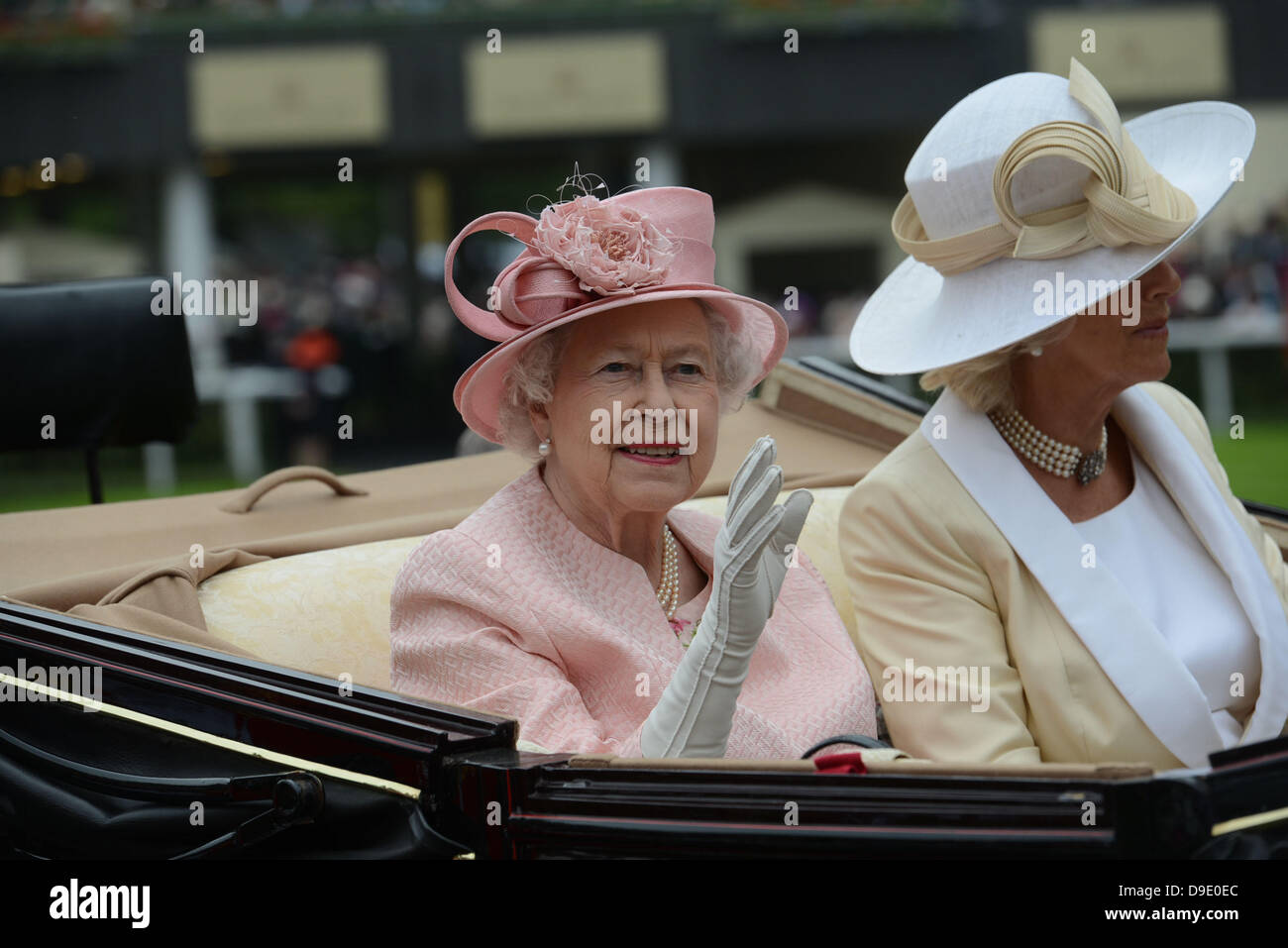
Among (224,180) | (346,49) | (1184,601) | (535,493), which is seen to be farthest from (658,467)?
(224,180)

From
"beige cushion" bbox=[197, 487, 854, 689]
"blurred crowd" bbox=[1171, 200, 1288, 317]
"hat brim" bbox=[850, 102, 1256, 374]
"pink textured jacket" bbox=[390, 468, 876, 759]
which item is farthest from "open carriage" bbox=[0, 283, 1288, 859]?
"blurred crowd" bbox=[1171, 200, 1288, 317]

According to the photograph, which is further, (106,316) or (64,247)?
(64,247)

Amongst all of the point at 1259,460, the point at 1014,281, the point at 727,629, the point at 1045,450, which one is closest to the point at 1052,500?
the point at 1045,450

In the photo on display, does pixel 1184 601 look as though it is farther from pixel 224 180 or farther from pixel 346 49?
pixel 224 180

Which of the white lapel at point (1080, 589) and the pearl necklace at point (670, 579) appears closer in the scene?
the white lapel at point (1080, 589)

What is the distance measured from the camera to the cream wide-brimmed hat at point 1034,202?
7.57ft

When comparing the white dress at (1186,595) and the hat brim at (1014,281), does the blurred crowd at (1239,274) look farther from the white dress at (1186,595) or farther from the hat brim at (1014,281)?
the white dress at (1186,595)

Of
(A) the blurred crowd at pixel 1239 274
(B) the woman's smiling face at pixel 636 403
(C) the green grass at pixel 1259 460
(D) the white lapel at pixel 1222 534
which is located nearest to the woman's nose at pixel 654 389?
(B) the woman's smiling face at pixel 636 403

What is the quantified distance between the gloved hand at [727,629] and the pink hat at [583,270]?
0.40 meters

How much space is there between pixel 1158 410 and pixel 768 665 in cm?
77

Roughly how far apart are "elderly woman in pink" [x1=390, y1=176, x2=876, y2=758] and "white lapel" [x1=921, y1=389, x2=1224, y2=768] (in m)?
0.32

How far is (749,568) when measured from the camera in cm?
201

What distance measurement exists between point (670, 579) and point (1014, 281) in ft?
2.18

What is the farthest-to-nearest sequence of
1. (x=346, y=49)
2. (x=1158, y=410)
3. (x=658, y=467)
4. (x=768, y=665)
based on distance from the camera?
1. (x=346, y=49)
2. (x=1158, y=410)
3. (x=768, y=665)
4. (x=658, y=467)
